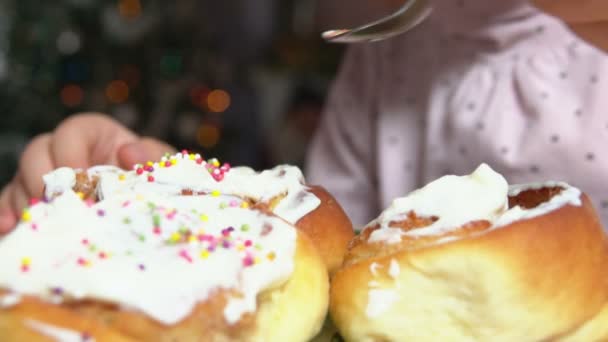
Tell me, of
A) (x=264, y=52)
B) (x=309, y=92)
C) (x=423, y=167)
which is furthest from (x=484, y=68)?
(x=264, y=52)

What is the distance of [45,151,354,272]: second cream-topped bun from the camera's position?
0.46 meters

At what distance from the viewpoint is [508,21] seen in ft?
3.02

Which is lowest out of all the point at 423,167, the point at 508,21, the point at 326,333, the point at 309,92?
the point at 309,92

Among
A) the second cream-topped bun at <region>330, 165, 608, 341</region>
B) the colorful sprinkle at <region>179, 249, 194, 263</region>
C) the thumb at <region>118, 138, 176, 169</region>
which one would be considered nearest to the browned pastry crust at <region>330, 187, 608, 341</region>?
the second cream-topped bun at <region>330, 165, 608, 341</region>

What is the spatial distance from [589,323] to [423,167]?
0.63m

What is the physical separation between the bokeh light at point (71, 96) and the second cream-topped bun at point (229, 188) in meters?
1.76

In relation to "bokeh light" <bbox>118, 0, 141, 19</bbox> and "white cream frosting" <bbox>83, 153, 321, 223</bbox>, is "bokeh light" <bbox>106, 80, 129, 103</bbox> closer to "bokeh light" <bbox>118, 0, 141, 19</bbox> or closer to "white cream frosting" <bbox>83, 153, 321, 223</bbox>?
"bokeh light" <bbox>118, 0, 141, 19</bbox>

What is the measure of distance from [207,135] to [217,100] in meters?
0.17

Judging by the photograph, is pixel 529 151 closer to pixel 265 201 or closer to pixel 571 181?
pixel 571 181

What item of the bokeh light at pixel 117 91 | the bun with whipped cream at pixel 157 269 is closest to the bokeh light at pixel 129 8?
the bokeh light at pixel 117 91

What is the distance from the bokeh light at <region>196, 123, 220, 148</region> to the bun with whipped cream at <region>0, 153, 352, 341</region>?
2017 millimetres

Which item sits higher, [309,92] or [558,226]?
[558,226]

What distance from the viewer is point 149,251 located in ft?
1.18

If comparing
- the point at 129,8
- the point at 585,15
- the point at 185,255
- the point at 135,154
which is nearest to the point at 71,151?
the point at 135,154
